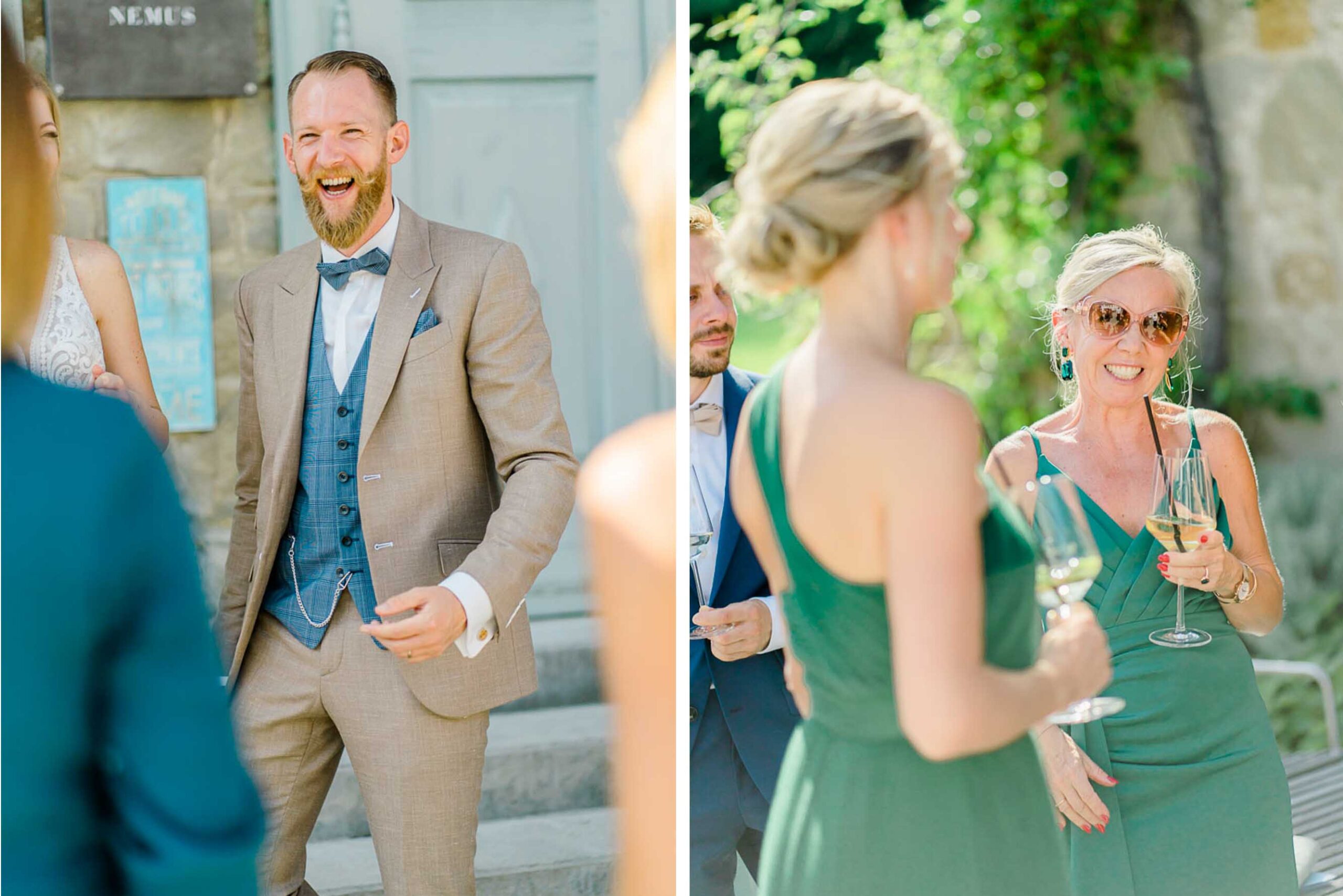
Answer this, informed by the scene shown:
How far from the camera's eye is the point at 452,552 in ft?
8.73

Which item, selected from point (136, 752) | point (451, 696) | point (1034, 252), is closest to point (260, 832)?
point (136, 752)

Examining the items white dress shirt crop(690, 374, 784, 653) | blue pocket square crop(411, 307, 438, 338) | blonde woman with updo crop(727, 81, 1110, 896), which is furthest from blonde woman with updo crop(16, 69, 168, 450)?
blonde woman with updo crop(727, 81, 1110, 896)

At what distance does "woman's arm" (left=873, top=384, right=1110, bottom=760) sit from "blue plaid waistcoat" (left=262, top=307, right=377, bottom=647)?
1163 millimetres

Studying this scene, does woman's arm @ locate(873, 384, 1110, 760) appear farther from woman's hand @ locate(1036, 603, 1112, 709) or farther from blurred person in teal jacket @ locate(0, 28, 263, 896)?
blurred person in teal jacket @ locate(0, 28, 263, 896)

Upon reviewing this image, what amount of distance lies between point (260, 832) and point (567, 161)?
8.10ft

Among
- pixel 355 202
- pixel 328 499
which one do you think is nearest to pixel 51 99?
pixel 355 202

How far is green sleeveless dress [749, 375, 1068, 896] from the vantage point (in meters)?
1.95

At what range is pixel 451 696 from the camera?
2.65m

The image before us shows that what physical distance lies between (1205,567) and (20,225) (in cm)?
214

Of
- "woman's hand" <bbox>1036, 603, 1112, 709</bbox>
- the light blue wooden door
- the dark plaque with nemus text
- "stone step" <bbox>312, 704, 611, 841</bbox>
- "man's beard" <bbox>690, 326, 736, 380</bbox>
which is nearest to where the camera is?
"woman's hand" <bbox>1036, 603, 1112, 709</bbox>

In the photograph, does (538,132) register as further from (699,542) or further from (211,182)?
(699,542)

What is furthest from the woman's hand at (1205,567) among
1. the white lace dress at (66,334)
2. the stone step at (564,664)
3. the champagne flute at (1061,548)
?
the white lace dress at (66,334)

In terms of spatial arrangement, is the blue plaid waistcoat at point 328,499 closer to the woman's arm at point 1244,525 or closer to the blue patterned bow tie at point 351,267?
the blue patterned bow tie at point 351,267

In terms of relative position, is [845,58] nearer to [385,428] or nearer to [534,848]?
[385,428]
